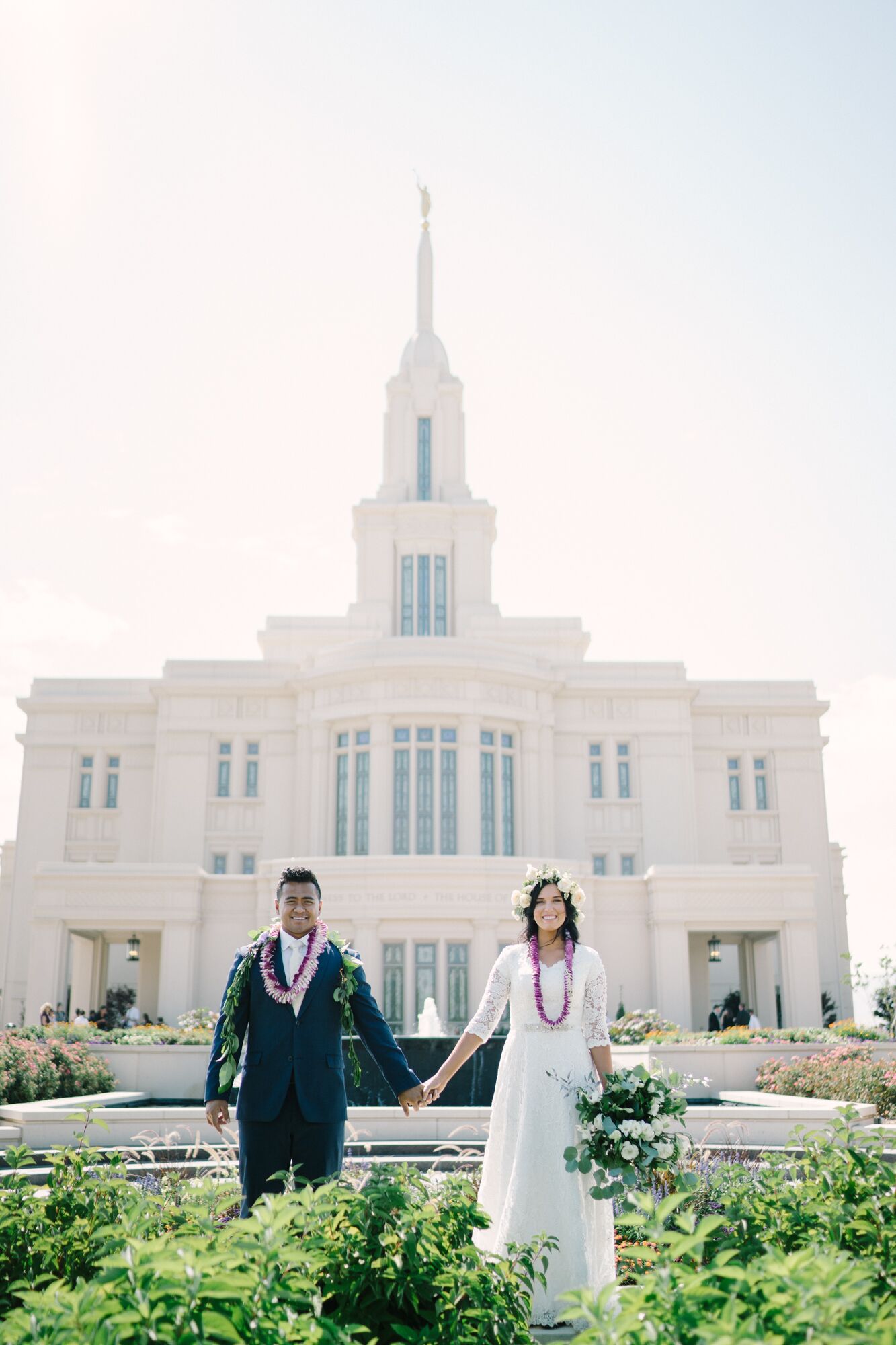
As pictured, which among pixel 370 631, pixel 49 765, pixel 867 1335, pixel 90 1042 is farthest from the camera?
pixel 370 631

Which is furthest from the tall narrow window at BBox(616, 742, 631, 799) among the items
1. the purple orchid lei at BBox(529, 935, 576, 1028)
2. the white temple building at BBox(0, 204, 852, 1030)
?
the purple orchid lei at BBox(529, 935, 576, 1028)

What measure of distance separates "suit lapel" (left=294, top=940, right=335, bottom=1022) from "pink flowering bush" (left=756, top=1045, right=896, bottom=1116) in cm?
1035

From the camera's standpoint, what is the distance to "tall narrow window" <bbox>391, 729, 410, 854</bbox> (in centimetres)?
3002

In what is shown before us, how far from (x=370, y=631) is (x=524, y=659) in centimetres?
719

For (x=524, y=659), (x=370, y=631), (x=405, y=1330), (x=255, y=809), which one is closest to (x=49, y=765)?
(x=255, y=809)

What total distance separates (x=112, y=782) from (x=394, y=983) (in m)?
12.0

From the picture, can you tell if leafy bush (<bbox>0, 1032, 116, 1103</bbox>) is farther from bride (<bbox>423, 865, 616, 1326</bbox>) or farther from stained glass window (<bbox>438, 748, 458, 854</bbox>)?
stained glass window (<bbox>438, 748, 458, 854</bbox>)

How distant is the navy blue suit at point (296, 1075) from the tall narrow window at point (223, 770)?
28.1m

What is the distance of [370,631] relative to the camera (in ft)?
123

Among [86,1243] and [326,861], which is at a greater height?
[326,861]

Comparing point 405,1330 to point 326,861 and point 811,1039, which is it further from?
point 326,861

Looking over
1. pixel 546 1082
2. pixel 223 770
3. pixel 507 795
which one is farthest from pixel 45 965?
pixel 546 1082

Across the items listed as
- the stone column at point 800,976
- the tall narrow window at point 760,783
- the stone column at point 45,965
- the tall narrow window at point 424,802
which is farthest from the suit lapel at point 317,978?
the tall narrow window at point 760,783

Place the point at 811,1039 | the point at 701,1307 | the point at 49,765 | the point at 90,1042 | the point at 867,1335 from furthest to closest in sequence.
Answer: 1. the point at 49,765
2. the point at 811,1039
3. the point at 90,1042
4. the point at 701,1307
5. the point at 867,1335
